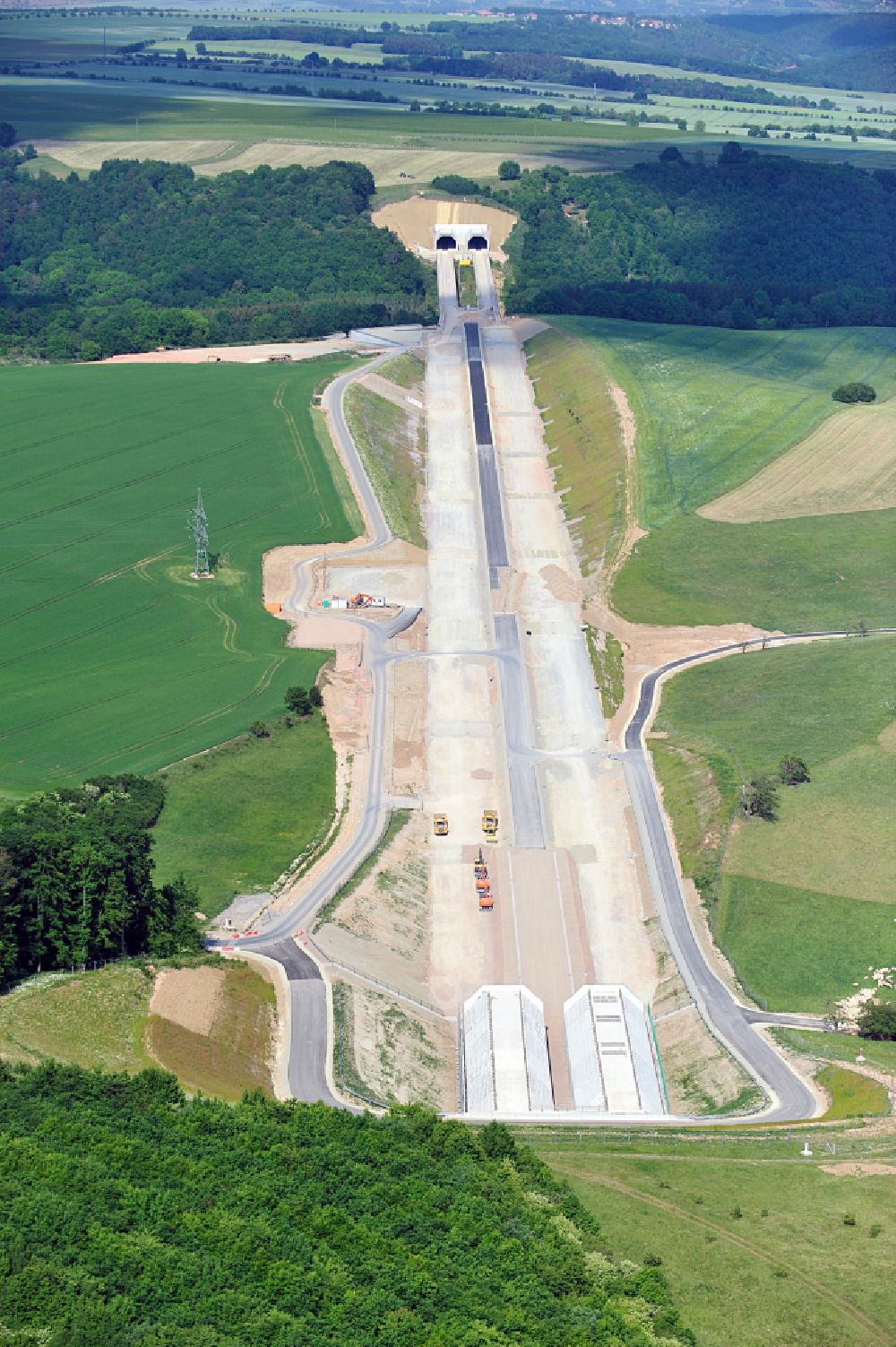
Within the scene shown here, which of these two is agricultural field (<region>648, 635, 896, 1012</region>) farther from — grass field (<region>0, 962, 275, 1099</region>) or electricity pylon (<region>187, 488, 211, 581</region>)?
electricity pylon (<region>187, 488, 211, 581</region>)

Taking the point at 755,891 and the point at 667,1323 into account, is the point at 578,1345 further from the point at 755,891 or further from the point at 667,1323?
the point at 755,891

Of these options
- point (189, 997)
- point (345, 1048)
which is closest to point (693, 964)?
point (345, 1048)

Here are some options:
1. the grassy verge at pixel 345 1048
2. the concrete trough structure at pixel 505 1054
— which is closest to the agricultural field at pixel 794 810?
the concrete trough structure at pixel 505 1054

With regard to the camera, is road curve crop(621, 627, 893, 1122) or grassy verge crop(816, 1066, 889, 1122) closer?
grassy verge crop(816, 1066, 889, 1122)

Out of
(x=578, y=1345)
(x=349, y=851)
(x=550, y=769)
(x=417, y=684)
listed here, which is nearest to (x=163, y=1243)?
(x=578, y=1345)

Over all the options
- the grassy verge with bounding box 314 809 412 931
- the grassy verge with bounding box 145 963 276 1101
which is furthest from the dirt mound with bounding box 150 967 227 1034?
the grassy verge with bounding box 314 809 412 931

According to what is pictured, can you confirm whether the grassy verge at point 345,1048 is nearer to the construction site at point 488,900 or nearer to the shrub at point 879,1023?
the construction site at point 488,900

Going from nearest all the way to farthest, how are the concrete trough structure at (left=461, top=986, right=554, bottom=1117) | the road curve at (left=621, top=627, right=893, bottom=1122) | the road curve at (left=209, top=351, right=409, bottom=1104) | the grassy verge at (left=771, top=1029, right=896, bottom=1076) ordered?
the concrete trough structure at (left=461, top=986, right=554, bottom=1117)
the road curve at (left=621, top=627, right=893, bottom=1122)
the road curve at (left=209, top=351, right=409, bottom=1104)
the grassy verge at (left=771, top=1029, right=896, bottom=1076)
